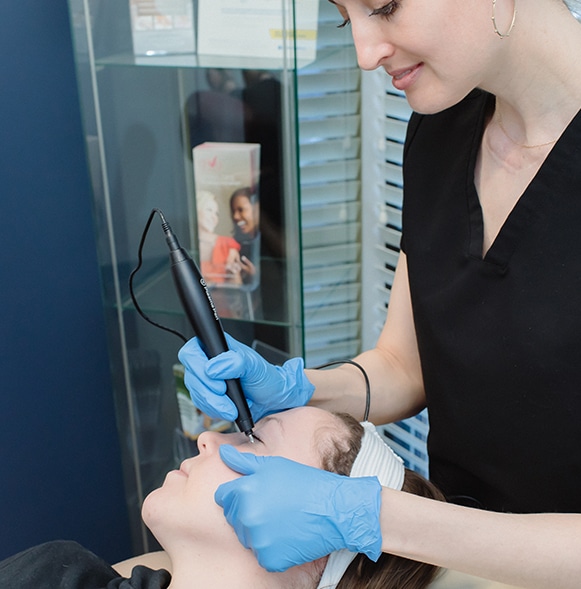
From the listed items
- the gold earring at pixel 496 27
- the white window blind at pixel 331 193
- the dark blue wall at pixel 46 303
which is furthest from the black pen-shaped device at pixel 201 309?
the dark blue wall at pixel 46 303

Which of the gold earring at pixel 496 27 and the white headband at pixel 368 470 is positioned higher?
the gold earring at pixel 496 27

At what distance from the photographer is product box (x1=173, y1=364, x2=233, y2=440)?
198 cm

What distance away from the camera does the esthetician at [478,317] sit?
98 cm

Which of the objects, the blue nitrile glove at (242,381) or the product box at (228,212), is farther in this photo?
the product box at (228,212)

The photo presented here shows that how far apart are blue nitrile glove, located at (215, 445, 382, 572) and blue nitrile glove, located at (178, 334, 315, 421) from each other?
0.58ft

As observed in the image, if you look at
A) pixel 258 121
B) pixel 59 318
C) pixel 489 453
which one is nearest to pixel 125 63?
pixel 258 121

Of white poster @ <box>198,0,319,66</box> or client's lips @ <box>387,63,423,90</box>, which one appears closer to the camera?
client's lips @ <box>387,63,423,90</box>

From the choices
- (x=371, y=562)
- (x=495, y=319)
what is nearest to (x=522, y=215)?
(x=495, y=319)

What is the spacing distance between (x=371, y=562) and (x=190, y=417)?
885 millimetres

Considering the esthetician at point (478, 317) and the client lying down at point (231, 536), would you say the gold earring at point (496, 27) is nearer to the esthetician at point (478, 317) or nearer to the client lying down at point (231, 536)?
the esthetician at point (478, 317)

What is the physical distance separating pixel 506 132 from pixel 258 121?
2.10ft

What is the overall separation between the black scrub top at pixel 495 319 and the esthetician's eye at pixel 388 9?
0.99 ft

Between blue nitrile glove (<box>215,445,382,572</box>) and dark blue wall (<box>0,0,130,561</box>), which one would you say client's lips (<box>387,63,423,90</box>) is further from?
dark blue wall (<box>0,0,130,561</box>)

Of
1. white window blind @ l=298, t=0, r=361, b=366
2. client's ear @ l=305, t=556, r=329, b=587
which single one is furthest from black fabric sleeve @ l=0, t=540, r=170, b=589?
white window blind @ l=298, t=0, r=361, b=366
